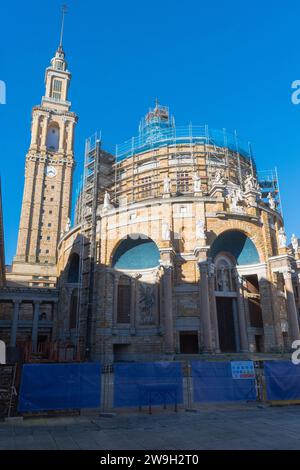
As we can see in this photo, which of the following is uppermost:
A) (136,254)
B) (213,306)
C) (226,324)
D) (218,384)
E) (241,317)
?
(136,254)

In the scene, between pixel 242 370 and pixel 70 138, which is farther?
pixel 70 138

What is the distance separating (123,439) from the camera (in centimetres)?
892

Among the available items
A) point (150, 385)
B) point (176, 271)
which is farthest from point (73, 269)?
point (150, 385)

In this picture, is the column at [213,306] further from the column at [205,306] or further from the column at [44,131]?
the column at [44,131]

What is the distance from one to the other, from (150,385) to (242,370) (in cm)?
377

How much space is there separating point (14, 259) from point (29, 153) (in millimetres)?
19833

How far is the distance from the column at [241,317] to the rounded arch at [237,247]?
1.96m

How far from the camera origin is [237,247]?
33.5m

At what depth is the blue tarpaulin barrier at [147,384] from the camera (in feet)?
41.7

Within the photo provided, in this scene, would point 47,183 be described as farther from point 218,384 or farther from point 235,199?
point 218,384

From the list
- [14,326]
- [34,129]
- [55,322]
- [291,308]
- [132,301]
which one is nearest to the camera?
[291,308]

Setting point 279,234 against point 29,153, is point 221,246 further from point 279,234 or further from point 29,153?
point 29,153

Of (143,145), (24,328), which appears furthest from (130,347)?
(143,145)

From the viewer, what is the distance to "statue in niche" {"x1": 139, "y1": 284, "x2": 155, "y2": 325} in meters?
30.6
